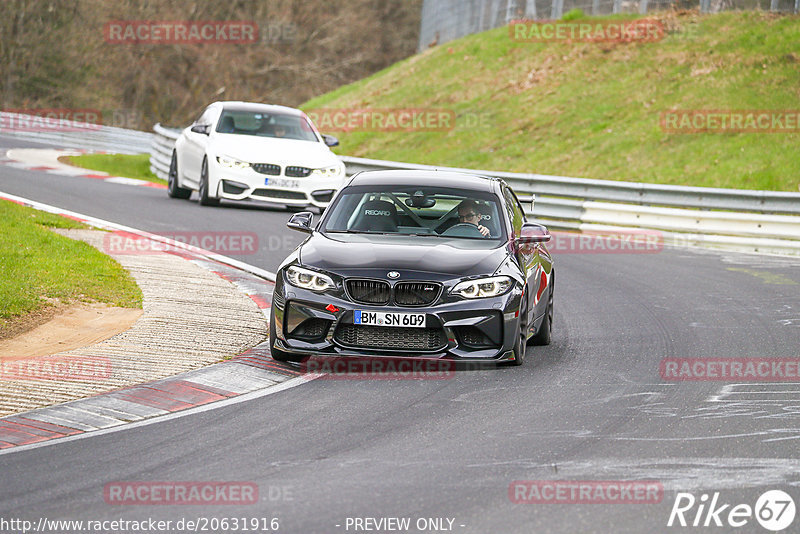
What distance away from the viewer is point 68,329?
33.8 feet

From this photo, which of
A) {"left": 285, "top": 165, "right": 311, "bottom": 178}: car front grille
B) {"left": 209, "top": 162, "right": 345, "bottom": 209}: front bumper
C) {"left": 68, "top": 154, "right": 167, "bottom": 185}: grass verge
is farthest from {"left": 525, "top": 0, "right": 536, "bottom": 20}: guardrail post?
{"left": 209, "top": 162, "right": 345, "bottom": 209}: front bumper

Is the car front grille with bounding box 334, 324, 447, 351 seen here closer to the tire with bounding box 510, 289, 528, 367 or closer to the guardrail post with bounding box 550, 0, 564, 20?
the tire with bounding box 510, 289, 528, 367

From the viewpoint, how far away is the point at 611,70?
1422 inches

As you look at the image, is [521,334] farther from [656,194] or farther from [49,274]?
[656,194]

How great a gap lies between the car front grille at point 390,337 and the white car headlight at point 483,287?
35 centimetres

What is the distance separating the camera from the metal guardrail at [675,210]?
19.7 meters

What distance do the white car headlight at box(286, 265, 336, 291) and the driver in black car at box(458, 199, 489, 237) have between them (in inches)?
66.6

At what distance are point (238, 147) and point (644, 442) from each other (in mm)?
13690

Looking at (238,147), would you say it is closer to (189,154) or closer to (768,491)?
(189,154)

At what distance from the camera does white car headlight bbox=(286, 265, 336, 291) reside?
9.14 m
